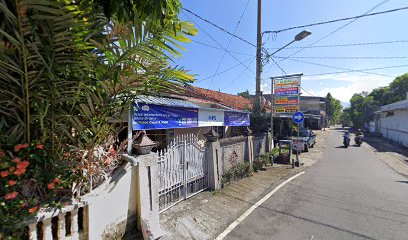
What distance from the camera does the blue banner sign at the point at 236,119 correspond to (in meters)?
11.1

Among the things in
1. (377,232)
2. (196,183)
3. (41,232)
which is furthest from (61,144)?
(377,232)

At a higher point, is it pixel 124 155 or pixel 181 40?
pixel 181 40

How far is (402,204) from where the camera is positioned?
602 centimetres

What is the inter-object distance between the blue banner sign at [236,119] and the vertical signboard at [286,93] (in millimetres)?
1830

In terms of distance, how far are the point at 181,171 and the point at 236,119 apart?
682 centimetres

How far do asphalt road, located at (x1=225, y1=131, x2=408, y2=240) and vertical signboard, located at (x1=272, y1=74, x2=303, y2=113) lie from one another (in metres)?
4.66

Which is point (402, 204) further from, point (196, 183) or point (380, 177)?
point (196, 183)

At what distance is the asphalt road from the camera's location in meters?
4.41

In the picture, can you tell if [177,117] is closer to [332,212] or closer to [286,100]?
[332,212]

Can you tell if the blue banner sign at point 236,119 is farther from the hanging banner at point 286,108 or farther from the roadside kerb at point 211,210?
the roadside kerb at point 211,210

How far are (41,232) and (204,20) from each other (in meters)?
8.51

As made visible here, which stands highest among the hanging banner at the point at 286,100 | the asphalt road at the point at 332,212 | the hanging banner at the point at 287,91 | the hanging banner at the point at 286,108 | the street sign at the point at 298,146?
the hanging banner at the point at 287,91

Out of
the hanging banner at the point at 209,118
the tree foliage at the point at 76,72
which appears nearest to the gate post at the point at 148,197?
the tree foliage at the point at 76,72

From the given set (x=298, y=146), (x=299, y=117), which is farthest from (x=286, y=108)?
(x=298, y=146)
